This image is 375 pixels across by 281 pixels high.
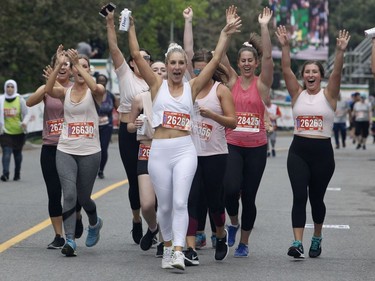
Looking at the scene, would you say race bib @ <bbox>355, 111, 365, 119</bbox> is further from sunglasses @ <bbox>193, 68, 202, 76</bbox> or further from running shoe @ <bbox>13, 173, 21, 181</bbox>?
sunglasses @ <bbox>193, 68, 202, 76</bbox>

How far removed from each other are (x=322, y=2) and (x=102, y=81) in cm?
4487

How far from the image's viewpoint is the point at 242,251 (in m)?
11.0

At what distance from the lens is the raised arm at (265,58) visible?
1075 centimetres

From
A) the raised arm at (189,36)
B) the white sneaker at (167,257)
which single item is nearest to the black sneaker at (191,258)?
the white sneaker at (167,257)

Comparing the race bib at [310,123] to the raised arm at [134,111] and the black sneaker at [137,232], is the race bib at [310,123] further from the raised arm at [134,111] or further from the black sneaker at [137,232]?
the black sneaker at [137,232]

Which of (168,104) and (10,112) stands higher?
(168,104)

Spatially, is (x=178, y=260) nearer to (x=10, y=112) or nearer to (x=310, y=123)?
(x=310, y=123)

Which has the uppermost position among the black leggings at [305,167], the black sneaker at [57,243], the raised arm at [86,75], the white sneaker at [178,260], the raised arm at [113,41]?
the raised arm at [113,41]

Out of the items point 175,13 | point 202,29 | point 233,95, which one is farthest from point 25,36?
point 233,95

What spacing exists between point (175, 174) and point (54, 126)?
1779mm

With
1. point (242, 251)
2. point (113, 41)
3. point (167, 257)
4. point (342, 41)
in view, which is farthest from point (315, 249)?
point (113, 41)

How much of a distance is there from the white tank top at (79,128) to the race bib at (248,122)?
133 cm

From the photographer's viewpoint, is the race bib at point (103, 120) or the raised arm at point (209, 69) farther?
the race bib at point (103, 120)

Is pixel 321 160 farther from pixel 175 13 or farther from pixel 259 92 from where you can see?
pixel 175 13
